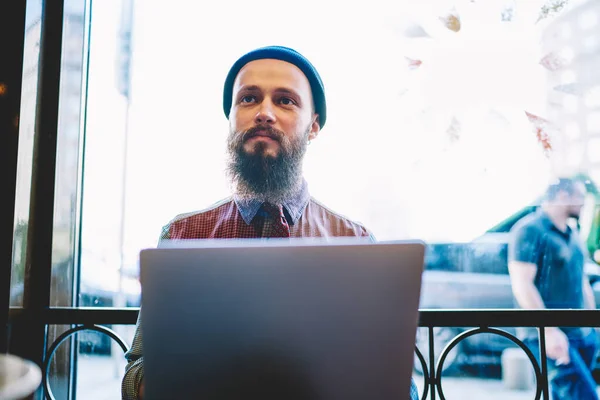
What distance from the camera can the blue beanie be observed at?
3.92 feet

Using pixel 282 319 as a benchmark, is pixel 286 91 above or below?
above

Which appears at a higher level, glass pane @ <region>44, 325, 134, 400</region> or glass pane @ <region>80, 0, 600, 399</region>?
glass pane @ <region>80, 0, 600, 399</region>

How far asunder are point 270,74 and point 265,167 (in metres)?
0.24

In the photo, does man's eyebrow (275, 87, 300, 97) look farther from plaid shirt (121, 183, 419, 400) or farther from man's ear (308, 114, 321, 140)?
plaid shirt (121, 183, 419, 400)

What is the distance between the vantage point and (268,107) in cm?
116

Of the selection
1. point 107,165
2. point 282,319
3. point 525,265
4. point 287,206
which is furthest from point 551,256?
point 107,165

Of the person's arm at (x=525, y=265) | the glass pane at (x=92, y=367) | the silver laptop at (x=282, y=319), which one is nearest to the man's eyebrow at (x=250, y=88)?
the silver laptop at (x=282, y=319)

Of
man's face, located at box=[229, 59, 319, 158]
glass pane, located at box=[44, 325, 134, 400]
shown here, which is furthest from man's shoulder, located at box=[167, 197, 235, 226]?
glass pane, located at box=[44, 325, 134, 400]

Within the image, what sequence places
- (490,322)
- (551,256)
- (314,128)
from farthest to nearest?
1. (551,256)
2. (314,128)
3. (490,322)

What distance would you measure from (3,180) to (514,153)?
159 centimetres

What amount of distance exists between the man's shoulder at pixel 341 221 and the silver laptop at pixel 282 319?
2.22 ft

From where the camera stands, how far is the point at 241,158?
1217 millimetres

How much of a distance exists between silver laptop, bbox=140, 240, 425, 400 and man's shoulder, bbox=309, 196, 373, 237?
68 cm

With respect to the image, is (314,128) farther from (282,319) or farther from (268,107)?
(282,319)
